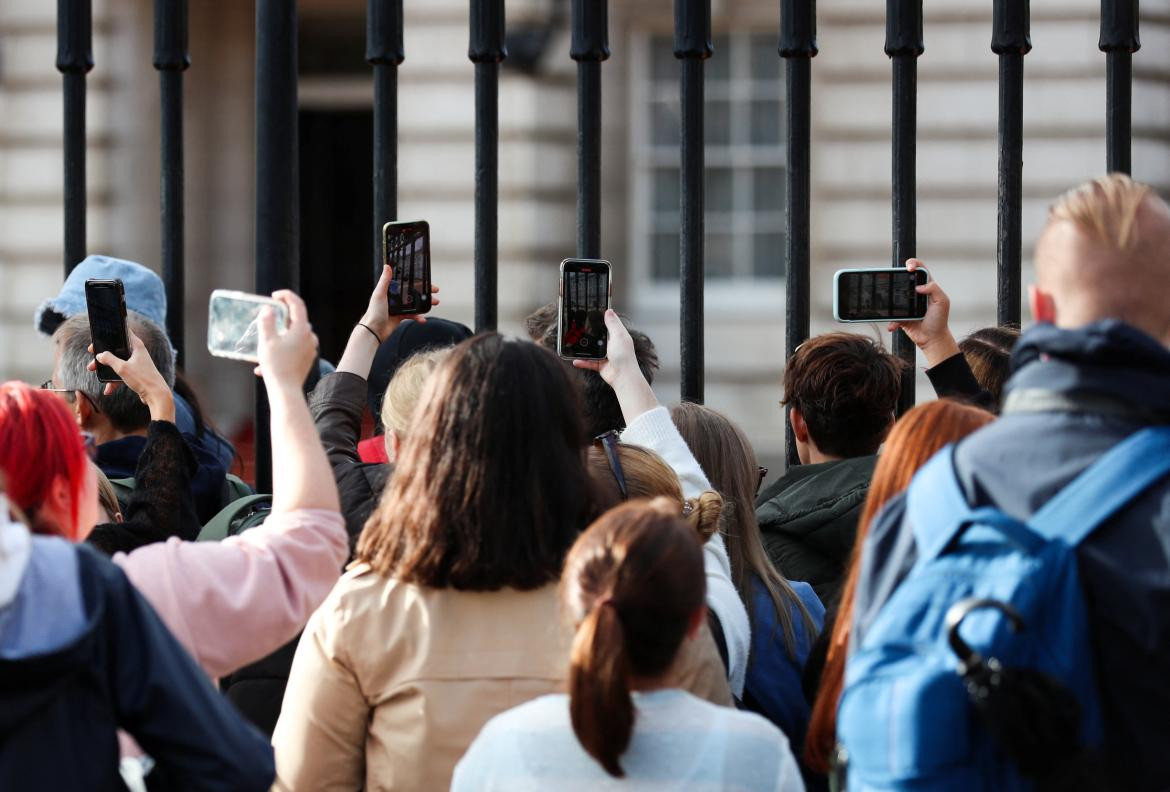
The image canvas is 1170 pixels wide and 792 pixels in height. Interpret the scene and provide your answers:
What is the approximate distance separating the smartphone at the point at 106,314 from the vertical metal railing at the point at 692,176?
3.63ft

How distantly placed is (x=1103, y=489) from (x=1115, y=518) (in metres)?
0.03

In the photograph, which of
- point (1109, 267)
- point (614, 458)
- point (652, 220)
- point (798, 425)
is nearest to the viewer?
point (1109, 267)

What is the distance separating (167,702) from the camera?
183cm

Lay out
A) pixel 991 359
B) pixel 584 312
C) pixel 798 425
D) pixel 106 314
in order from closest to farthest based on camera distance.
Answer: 1. pixel 106 314
2. pixel 584 312
3. pixel 798 425
4. pixel 991 359

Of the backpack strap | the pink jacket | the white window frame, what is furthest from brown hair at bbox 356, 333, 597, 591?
the white window frame

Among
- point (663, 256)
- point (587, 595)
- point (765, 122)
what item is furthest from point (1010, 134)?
point (663, 256)

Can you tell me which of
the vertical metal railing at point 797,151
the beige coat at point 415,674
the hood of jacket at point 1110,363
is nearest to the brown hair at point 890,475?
the beige coat at point 415,674

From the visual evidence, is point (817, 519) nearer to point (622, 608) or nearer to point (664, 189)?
point (622, 608)

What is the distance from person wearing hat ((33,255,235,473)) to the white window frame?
7499 millimetres

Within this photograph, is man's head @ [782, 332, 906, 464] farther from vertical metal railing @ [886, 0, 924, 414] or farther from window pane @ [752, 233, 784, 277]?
window pane @ [752, 233, 784, 277]

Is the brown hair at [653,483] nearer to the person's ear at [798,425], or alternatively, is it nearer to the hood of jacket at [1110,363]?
the person's ear at [798,425]

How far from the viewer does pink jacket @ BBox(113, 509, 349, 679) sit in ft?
6.91

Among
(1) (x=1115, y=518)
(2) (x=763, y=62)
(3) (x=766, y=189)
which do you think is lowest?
(1) (x=1115, y=518)

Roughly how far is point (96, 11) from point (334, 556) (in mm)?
9504
